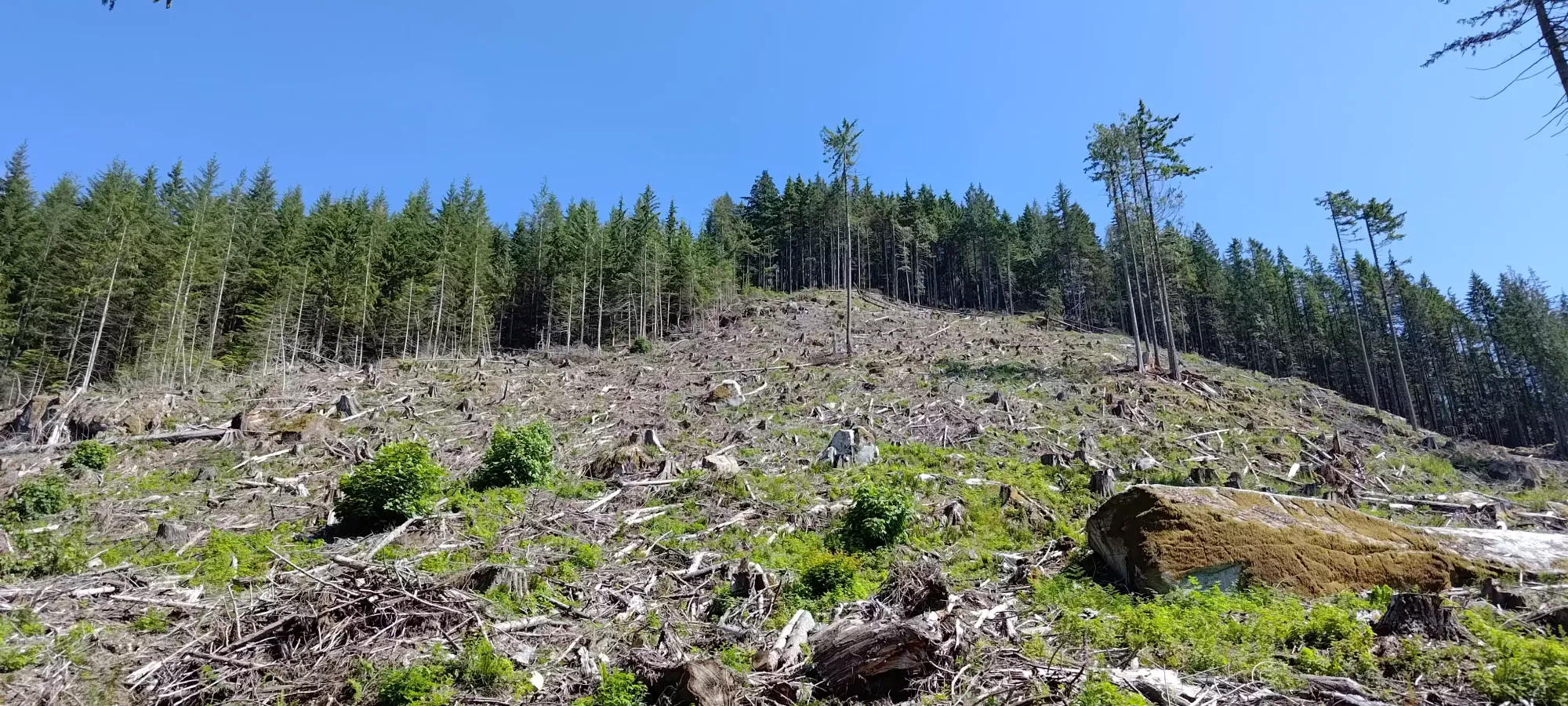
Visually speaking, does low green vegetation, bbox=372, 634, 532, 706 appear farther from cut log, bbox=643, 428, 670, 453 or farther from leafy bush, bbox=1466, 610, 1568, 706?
cut log, bbox=643, 428, 670, 453

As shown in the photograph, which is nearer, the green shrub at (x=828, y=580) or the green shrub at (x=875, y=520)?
the green shrub at (x=828, y=580)

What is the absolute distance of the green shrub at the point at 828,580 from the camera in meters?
9.43

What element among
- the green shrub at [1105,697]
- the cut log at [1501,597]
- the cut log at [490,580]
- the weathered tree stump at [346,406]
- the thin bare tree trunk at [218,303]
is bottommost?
the green shrub at [1105,697]

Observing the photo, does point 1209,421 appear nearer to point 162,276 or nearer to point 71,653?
point 71,653

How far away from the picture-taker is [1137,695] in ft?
17.2

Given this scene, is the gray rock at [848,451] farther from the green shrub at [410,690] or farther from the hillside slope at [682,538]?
the green shrub at [410,690]

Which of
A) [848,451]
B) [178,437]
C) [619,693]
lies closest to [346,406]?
[178,437]

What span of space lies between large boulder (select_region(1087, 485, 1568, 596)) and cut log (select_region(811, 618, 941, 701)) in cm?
442

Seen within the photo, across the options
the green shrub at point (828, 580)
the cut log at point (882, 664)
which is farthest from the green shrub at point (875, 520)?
the cut log at point (882, 664)

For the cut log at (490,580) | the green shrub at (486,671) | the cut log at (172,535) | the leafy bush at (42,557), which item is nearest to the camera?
the green shrub at (486,671)

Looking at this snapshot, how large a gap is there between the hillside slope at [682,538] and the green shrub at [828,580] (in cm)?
4

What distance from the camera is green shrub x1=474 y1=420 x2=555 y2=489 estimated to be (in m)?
16.0

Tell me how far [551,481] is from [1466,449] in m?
36.3

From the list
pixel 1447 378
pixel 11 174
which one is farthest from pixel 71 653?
pixel 1447 378
